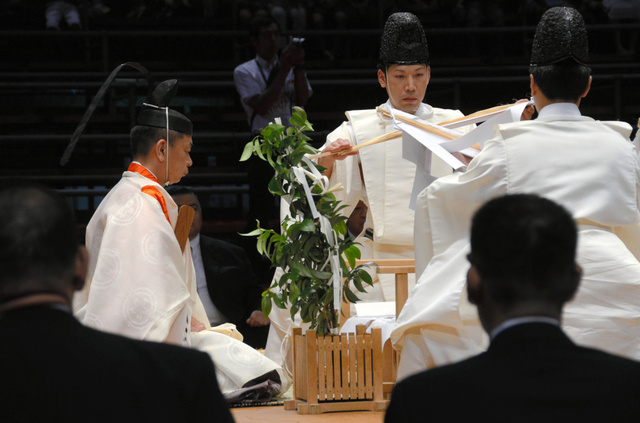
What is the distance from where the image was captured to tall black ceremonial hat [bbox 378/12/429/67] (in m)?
3.73

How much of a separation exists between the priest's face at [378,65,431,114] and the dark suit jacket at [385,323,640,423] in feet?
8.73

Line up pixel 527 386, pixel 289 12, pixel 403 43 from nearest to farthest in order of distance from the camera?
1. pixel 527 386
2. pixel 403 43
3. pixel 289 12

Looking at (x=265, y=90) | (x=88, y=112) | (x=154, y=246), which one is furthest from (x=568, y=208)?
(x=265, y=90)

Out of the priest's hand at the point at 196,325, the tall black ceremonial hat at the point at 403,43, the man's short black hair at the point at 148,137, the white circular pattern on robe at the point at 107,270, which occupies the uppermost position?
the tall black ceremonial hat at the point at 403,43

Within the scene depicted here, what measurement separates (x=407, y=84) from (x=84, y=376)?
9.09 ft

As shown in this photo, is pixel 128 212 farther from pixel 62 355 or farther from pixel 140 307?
pixel 62 355

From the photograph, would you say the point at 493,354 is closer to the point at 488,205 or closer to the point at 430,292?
the point at 488,205

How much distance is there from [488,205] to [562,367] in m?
0.24

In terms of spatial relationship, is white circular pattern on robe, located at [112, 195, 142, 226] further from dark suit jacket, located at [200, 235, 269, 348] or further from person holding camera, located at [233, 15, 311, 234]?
person holding camera, located at [233, 15, 311, 234]

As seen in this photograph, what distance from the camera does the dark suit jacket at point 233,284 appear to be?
4738 mm

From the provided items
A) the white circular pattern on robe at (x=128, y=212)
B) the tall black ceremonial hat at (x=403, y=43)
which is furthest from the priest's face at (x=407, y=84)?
the white circular pattern on robe at (x=128, y=212)

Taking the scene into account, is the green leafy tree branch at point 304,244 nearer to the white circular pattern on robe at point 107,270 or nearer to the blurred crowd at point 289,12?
the white circular pattern on robe at point 107,270

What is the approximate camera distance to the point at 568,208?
2477 mm

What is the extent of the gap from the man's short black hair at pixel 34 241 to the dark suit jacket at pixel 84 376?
4cm
